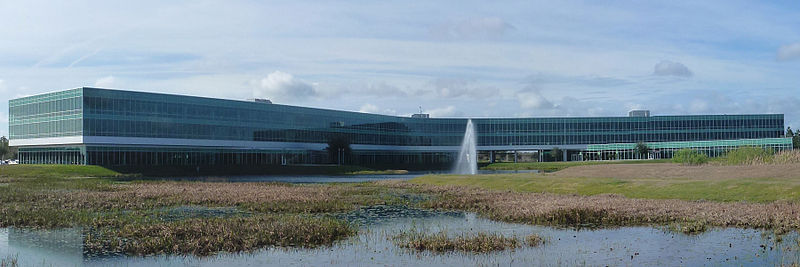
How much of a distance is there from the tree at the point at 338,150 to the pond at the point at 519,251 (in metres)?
112

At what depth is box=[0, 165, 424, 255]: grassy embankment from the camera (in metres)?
22.0

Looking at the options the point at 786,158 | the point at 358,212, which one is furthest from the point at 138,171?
the point at 786,158

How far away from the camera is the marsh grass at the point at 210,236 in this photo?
69.5ft

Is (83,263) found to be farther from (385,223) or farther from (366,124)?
(366,124)

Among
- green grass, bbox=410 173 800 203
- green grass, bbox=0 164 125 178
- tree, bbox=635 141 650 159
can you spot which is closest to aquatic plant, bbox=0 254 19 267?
green grass, bbox=410 173 800 203

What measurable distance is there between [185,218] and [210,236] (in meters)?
7.67

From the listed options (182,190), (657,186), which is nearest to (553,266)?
(657,186)

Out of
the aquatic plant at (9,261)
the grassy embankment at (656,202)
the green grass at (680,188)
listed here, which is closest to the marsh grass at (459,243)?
the grassy embankment at (656,202)

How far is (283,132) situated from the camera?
450 ft

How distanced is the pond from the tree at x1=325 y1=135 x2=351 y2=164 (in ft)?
369

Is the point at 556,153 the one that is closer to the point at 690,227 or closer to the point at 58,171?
the point at 58,171

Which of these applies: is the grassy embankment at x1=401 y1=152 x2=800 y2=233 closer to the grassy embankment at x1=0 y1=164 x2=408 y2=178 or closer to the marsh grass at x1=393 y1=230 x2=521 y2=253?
the marsh grass at x1=393 y1=230 x2=521 y2=253

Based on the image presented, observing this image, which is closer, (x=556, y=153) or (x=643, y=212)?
(x=643, y=212)

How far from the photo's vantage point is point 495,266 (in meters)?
18.9
